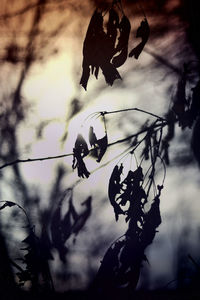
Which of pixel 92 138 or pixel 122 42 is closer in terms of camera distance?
pixel 122 42

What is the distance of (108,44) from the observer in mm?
1761

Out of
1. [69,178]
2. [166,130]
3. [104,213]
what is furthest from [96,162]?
[166,130]

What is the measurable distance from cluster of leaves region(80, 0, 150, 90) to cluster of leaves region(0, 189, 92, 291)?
3.41 ft

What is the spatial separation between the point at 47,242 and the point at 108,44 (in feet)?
5.63

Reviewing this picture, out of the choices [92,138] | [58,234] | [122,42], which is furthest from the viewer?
[58,234]

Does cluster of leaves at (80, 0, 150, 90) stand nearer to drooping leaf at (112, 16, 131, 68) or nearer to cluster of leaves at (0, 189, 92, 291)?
drooping leaf at (112, 16, 131, 68)

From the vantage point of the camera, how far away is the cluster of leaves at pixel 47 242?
212cm

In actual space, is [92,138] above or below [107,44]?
below

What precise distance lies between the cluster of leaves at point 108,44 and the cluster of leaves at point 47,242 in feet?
3.41

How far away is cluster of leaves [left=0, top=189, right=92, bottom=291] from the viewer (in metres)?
2.12

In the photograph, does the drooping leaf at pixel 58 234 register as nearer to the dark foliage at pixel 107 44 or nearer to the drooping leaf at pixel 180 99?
the dark foliage at pixel 107 44

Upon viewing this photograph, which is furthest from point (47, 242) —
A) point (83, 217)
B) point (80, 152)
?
point (80, 152)

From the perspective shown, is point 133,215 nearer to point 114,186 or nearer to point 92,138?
point 114,186

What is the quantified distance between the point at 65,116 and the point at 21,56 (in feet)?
1.98
